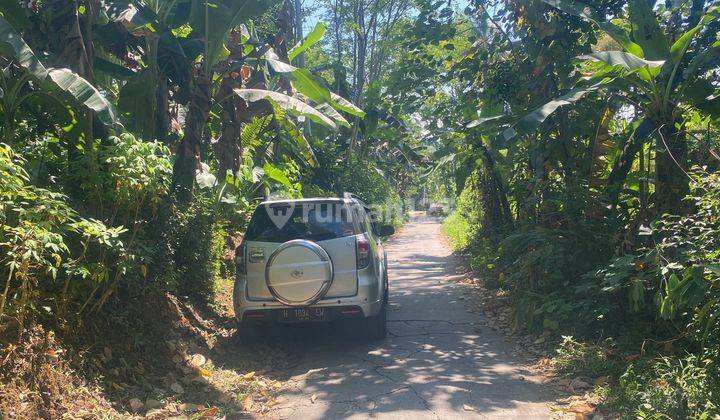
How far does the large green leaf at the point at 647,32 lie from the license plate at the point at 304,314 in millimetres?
4947

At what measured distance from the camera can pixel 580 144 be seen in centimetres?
932

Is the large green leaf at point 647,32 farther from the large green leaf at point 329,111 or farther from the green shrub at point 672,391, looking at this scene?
the large green leaf at point 329,111

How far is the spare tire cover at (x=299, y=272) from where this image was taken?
688cm

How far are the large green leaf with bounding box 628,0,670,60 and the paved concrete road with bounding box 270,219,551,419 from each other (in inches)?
156

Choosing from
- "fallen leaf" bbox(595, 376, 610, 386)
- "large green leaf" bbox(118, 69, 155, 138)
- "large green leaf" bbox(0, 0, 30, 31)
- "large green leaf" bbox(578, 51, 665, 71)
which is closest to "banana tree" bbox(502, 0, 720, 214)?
"large green leaf" bbox(578, 51, 665, 71)

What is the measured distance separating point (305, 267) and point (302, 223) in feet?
2.09

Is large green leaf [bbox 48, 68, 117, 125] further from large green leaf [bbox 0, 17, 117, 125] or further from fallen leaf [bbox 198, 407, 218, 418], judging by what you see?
fallen leaf [bbox 198, 407, 218, 418]

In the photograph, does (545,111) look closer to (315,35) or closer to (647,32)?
(647,32)

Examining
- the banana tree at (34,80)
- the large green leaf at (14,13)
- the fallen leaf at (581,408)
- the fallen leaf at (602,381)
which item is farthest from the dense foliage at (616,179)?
the large green leaf at (14,13)

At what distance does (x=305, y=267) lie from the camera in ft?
22.6

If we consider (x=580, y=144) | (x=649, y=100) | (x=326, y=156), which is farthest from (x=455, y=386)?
(x=326, y=156)

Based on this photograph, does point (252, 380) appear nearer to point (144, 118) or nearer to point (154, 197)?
point (154, 197)

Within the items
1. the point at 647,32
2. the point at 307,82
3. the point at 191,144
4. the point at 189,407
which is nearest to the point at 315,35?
the point at 307,82

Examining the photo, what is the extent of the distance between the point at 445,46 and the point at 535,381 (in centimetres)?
751
